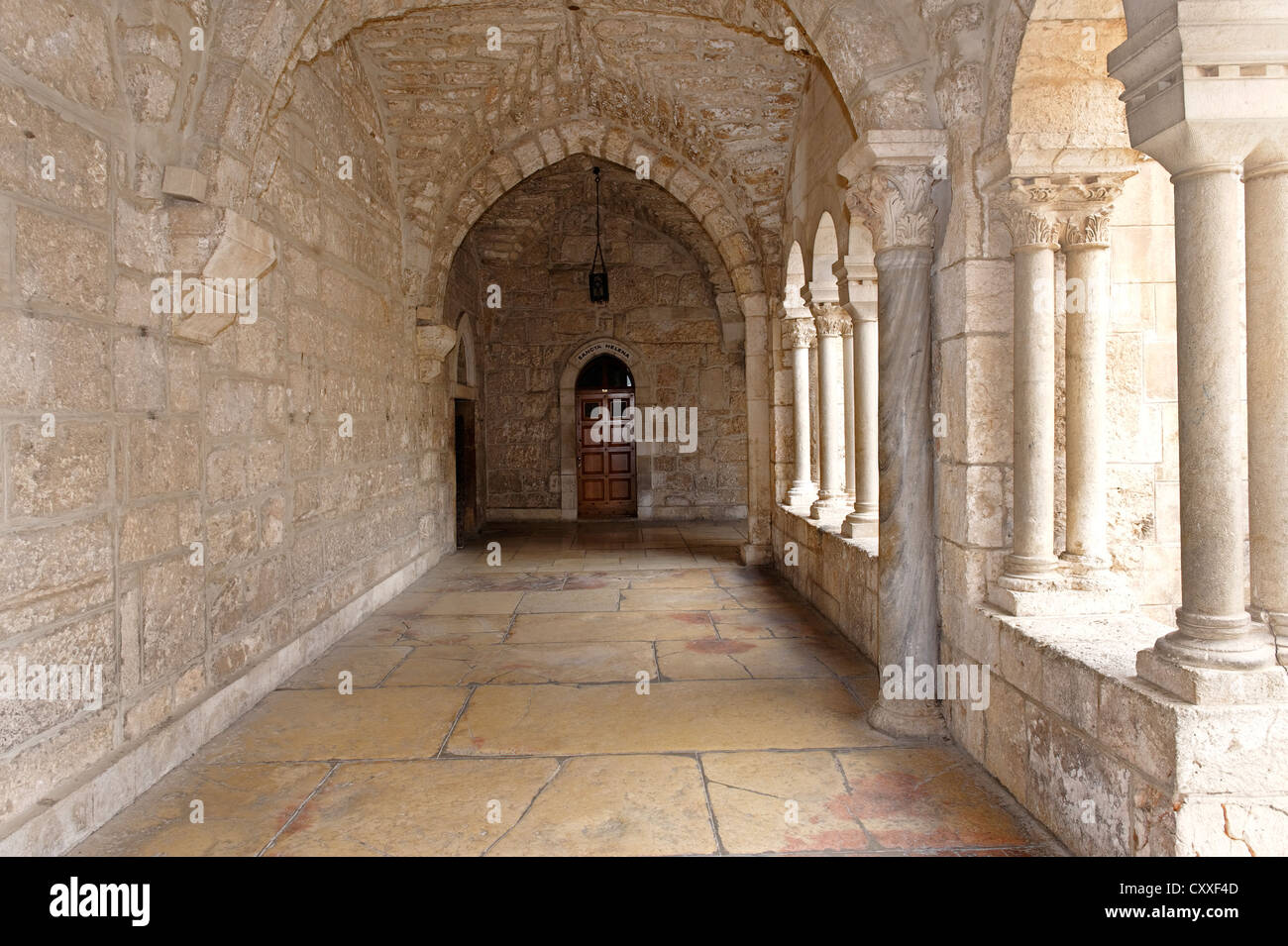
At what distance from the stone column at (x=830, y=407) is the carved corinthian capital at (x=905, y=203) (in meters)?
2.23

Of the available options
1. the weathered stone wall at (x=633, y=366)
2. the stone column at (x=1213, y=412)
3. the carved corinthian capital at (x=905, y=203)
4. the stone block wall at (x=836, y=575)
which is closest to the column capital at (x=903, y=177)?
the carved corinthian capital at (x=905, y=203)

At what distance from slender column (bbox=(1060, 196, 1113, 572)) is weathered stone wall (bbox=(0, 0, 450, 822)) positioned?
261 cm

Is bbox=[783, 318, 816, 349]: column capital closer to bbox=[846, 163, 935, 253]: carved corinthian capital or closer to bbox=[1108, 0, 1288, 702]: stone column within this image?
bbox=[846, 163, 935, 253]: carved corinthian capital

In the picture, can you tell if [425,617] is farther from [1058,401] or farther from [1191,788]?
[1191,788]

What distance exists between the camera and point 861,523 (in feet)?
13.8

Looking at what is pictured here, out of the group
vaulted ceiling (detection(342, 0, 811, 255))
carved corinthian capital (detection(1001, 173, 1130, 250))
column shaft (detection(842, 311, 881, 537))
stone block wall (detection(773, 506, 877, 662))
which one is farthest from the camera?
vaulted ceiling (detection(342, 0, 811, 255))

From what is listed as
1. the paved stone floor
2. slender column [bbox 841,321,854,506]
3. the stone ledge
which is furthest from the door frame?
the stone ledge

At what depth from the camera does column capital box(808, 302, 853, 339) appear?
196 inches

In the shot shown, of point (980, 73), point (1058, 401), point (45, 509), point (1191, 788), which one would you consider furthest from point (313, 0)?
point (1191, 788)

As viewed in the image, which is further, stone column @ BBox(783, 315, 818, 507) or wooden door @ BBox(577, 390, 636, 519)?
wooden door @ BBox(577, 390, 636, 519)

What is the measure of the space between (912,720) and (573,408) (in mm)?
7369

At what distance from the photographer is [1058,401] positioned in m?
2.55

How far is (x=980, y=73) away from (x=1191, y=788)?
198cm

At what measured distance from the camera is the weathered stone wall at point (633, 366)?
953cm
